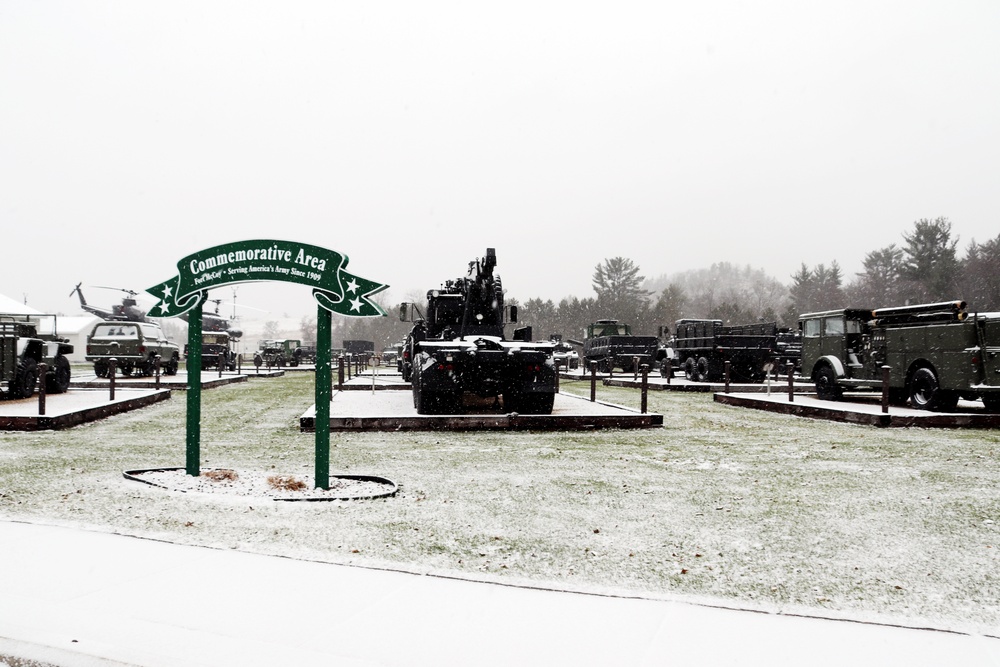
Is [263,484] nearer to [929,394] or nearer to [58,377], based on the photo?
[929,394]

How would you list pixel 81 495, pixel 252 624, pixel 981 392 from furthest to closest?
pixel 981 392 < pixel 81 495 < pixel 252 624

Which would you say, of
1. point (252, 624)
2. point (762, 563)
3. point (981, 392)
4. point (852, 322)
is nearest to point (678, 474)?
point (762, 563)

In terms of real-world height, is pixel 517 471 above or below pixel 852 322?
below

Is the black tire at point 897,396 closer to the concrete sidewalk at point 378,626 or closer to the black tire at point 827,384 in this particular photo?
the black tire at point 827,384

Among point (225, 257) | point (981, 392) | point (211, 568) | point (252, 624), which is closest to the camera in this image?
point (252, 624)

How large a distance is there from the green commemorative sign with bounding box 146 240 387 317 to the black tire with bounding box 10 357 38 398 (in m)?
11.0

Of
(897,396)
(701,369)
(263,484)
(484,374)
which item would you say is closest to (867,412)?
(897,396)

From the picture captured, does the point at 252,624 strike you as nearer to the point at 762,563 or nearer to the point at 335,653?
the point at 335,653

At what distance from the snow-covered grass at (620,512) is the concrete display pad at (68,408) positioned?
0.87 m

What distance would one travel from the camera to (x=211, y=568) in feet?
15.7

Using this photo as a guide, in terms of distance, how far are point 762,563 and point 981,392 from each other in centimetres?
1194

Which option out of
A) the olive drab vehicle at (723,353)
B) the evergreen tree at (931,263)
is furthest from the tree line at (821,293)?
the olive drab vehicle at (723,353)

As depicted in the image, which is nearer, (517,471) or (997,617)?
(997,617)

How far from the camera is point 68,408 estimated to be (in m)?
14.8
